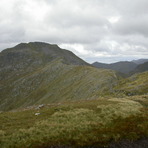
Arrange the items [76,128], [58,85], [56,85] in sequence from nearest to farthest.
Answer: [76,128] < [58,85] < [56,85]

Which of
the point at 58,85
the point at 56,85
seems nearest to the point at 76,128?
the point at 58,85

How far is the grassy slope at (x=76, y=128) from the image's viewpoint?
19.9 meters

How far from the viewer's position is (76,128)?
78.2ft

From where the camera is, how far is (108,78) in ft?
304

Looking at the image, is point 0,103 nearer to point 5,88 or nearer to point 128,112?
point 5,88

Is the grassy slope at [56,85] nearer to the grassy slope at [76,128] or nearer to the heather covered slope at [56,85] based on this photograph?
the heather covered slope at [56,85]

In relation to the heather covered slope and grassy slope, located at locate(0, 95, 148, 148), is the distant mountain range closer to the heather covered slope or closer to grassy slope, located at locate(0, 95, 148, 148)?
the heather covered slope

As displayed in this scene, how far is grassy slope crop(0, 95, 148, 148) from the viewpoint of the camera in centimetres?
1986

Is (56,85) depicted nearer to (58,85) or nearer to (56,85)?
(56,85)

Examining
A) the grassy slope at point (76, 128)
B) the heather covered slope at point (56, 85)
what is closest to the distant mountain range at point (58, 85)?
the heather covered slope at point (56, 85)

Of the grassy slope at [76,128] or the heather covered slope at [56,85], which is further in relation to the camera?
the heather covered slope at [56,85]

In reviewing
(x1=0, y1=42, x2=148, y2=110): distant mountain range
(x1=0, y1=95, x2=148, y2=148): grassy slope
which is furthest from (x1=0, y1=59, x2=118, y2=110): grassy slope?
(x1=0, y1=95, x2=148, y2=148): grassy slope

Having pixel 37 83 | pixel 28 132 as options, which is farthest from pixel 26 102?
pixel 28 132

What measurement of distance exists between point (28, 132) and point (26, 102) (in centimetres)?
11765
